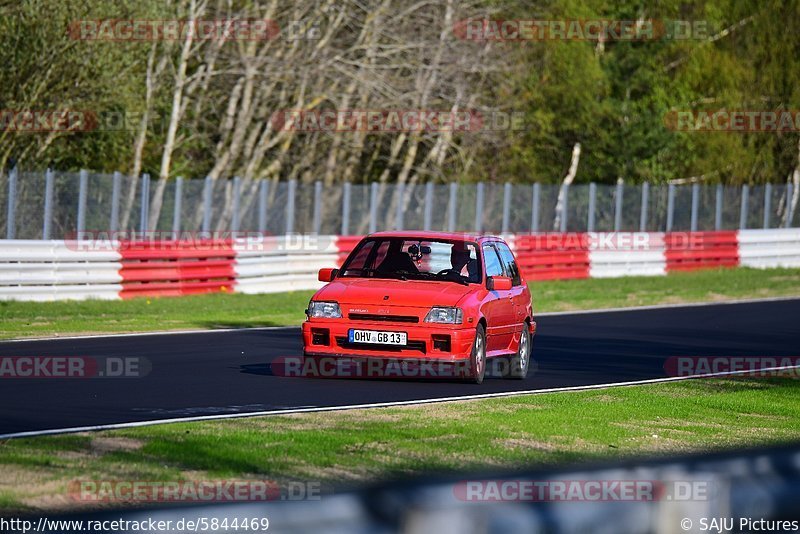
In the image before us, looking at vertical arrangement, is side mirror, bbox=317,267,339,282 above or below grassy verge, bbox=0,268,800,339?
above

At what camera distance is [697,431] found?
10852mm

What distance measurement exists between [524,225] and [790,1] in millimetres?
18546

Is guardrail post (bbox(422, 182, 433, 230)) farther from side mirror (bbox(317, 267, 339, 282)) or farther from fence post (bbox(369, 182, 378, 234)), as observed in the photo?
side mirror (bbox(317, 267, 339, 282))

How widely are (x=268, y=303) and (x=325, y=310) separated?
10536 millimetres

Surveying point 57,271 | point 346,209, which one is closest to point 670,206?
point 346,209

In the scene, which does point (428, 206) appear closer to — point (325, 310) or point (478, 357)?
point (478, 357)

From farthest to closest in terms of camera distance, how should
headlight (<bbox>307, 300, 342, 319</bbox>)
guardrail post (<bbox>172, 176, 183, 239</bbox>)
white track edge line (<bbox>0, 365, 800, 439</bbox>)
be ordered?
1. guardrail post (<bbox>172, 176, 183, 239</bbox>)
2. headlight (<bbox>307, 300, 342, 319</bbox>)
3. white track edge line (<bbox>0, 365, 800, 439</bbox>)

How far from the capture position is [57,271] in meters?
21.6

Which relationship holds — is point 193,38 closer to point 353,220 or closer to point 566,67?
point 353,220

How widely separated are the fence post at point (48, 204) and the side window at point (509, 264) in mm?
11071

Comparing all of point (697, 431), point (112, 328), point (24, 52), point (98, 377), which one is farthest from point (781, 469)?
point (24, 52)

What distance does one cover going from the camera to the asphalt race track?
36.2 ft

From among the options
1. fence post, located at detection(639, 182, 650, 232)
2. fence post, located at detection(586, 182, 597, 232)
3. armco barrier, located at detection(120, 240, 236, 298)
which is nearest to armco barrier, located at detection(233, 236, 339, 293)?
armco barrier, located at detection(120, 240, 236, 298)

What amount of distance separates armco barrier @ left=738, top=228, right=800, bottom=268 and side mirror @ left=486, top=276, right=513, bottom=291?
21.5 metres
